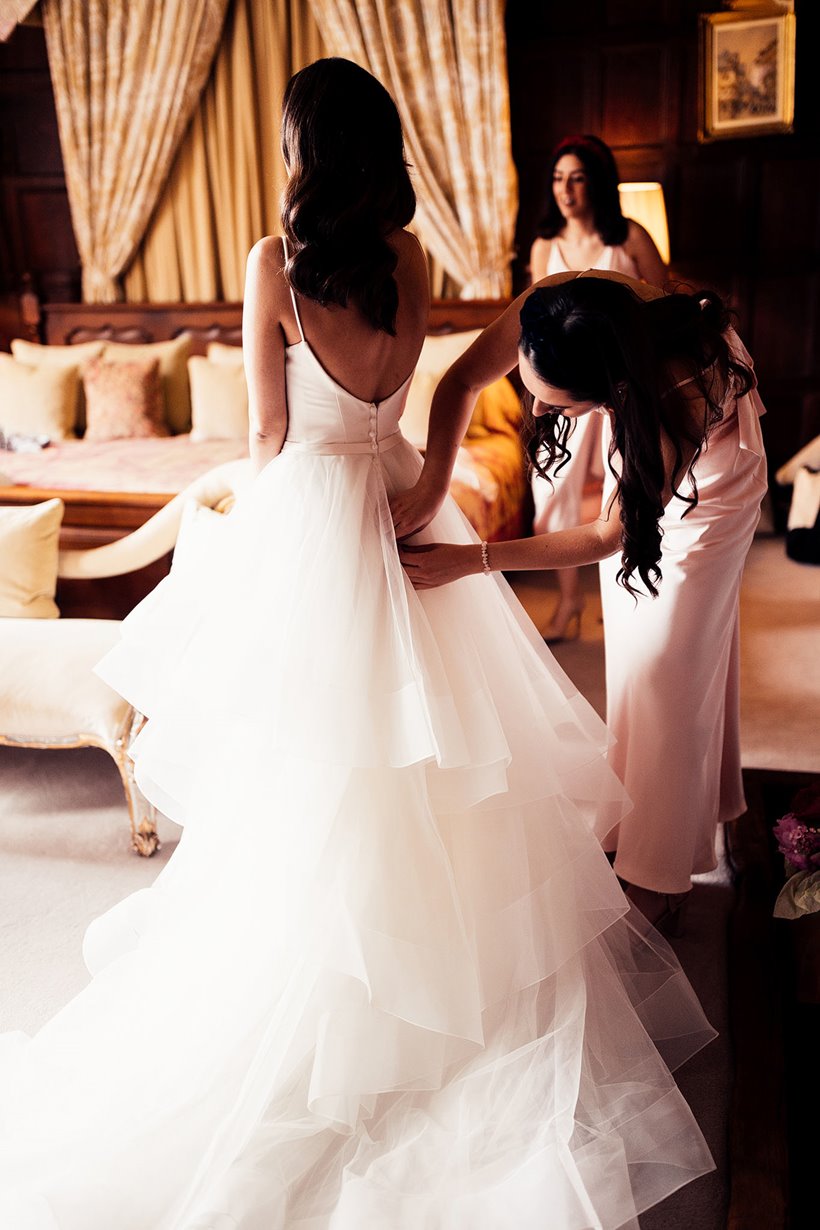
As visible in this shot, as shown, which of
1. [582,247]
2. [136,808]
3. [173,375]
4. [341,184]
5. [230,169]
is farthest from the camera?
[230,169]

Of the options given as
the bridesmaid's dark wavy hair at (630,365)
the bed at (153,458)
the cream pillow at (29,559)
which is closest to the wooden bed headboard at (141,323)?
the bed at (153,458)

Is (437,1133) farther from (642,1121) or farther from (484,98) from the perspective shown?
(484,98)

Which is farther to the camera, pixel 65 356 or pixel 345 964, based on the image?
pixel 65 356

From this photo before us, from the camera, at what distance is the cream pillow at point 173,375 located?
17.7 feet

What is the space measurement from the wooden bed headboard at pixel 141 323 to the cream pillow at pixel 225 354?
0.22 metres

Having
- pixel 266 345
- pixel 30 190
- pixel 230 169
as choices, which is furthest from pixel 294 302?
pixel 30 190

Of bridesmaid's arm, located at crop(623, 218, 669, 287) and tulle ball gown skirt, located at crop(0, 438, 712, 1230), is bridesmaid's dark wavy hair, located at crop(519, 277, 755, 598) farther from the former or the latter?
bridesmaid's arm, located at crop(623, 218, 669, 287)

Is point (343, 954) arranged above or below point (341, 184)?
below

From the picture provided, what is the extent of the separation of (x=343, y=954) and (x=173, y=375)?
4410 millimetres

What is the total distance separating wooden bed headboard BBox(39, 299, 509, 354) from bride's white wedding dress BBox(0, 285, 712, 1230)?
4101mm

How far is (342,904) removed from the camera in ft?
5.25

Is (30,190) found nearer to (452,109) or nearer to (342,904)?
(452,109)

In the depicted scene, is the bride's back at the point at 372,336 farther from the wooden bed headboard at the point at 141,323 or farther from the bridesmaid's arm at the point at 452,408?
the wooden bed headboard at the point at 141,323

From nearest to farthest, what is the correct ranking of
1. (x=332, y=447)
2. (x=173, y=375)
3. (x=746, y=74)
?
(x=332, y=447), (x=746, y=74), (x=173, y=375)
